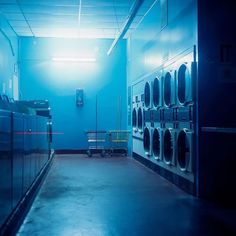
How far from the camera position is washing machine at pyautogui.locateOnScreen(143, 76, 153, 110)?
20.3 feet

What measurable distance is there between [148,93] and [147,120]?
0.50 metres

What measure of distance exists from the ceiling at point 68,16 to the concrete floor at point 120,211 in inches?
136

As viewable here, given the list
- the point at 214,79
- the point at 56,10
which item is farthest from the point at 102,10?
the point at 214,79

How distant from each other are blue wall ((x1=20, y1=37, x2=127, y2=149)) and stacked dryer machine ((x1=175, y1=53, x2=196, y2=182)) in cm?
513

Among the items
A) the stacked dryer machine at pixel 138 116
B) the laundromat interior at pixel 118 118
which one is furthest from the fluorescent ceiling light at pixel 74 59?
the stacked dryer machine at pixel 138 116

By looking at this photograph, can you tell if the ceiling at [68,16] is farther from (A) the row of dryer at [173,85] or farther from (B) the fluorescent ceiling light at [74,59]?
(A) the row of dryer at [173,85]

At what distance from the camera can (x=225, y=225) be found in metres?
3.06

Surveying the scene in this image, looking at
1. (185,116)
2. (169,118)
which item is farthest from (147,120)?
(185,116)

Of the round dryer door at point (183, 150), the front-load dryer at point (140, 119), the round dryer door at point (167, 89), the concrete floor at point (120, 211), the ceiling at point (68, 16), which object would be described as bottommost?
the concrete floor at point (120, 211)

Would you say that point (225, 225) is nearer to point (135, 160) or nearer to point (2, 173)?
point (2, 173)

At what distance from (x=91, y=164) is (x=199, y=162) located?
366 cm

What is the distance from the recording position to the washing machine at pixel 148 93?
20.3 ft

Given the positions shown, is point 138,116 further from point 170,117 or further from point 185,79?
point 185,79

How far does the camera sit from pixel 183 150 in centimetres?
459
